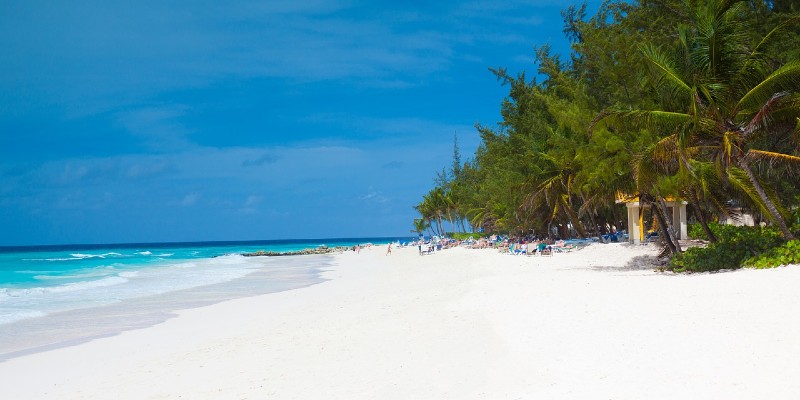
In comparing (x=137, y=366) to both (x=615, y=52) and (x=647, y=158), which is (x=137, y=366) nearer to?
(x=647, y=158)

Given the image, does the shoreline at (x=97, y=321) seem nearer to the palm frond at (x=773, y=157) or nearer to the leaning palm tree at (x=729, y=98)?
the leaning palm tree at (x=729, y=98)

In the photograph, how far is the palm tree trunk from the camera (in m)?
12.6

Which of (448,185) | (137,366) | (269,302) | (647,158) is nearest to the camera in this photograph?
(137,366)

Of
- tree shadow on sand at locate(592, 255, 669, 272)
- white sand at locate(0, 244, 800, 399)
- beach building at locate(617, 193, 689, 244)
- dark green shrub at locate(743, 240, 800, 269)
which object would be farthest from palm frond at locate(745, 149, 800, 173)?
beach building at locate(617, 193, 689, 244)

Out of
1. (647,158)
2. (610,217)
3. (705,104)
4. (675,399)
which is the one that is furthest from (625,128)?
(610,217)

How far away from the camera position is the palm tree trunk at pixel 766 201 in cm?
1256

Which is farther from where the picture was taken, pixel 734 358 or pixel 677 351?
pixel 677 351

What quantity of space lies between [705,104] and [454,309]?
763 centimetres

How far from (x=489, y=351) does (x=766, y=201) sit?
27.5ft

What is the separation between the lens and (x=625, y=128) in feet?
50.2

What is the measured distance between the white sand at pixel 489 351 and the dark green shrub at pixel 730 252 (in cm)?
103

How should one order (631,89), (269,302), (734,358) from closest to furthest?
(734,358) < (269,302) < (631,89)

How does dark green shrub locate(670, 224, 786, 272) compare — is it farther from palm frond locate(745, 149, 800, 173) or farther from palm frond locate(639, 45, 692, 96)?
palm frond locate(639, 45, 692, 96)

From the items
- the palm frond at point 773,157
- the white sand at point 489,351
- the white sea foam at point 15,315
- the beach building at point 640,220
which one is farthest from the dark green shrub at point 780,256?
A: the white sea foam at point 15,315
